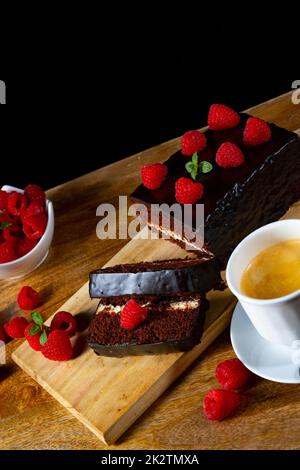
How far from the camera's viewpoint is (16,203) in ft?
13.5

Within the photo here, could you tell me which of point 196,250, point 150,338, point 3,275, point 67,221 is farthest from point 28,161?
point 150,338

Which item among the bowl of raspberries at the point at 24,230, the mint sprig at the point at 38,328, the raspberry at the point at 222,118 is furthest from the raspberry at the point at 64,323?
the raspberry at the point at 222,118

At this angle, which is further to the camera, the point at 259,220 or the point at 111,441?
the point at 259,220

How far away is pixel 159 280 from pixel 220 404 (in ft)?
2.06

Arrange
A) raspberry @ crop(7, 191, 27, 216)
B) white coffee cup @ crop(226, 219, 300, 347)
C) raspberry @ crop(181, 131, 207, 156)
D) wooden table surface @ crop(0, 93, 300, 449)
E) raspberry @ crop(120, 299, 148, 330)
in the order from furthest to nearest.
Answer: raspberry @ crop(7, 191, 27, 216), raspberry @ crop(181, 131, 207, 156), raspberry @ crop(120, 299, 148, 330), wooden table surface @ crop(0, 93, 300, 449), white coffee cup @ crop(226, 219, 300, 347)

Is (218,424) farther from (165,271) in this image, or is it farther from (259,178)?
(259,178)

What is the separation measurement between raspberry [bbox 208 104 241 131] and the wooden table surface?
0.81m

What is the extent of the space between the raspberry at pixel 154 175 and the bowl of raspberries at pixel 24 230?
2.06ft

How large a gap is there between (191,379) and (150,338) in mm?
255

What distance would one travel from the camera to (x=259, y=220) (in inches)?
154

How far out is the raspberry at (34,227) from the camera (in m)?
4.03

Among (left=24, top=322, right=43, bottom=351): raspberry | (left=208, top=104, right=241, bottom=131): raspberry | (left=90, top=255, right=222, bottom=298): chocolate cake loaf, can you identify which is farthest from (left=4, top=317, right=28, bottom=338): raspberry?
(left=208, top=104, right=241, bottom=131): raspberry

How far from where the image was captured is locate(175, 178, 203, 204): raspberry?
3.60 m

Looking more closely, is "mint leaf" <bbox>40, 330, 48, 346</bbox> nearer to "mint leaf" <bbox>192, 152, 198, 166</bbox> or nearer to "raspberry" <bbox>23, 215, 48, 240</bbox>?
"raspberry" <bbox>23, 215, 48, 240</bbox>
